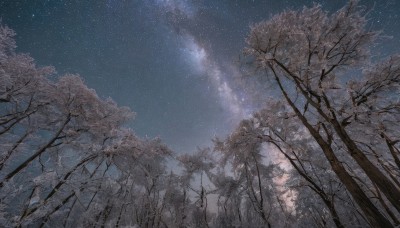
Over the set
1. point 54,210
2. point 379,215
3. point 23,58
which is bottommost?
point 379,215

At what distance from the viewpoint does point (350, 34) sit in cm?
712

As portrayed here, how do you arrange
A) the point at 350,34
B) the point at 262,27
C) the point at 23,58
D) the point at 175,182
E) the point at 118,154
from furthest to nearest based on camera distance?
the point at 175,182, the point at 118,154, the point at 23,58, the point at 262,27, the point at 350,34

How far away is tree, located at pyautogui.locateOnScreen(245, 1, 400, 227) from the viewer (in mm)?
6301

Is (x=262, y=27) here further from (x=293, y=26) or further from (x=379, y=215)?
(x=379, y=215)

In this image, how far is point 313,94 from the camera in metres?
7.27

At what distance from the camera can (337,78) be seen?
7988 mm

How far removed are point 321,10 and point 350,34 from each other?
4.59ft

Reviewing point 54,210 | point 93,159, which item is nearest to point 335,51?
point 93,159

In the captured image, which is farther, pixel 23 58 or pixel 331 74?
pixel 23 58

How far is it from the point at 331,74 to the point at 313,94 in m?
1.57

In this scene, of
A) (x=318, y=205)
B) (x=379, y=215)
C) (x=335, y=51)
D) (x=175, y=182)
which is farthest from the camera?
(x=175, y=182)

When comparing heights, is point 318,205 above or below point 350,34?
below

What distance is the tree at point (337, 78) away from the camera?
6.30m

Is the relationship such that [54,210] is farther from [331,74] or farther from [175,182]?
[331,74]
